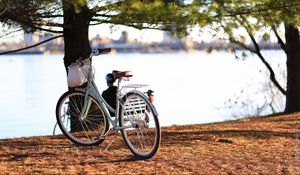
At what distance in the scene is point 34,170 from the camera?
193 inches

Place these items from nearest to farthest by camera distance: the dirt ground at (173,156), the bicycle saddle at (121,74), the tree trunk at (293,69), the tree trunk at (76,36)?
the dirt ground at (173,156) → the bicycle saddle at (121,74) → the tree trunk at (76,36) → the tree trunk at (293,69)

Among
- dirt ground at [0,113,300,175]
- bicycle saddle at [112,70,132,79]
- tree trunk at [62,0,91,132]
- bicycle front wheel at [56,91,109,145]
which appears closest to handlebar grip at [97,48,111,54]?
bicycle saddle at [112,70,132,79]

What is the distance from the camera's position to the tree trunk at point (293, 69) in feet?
38.5

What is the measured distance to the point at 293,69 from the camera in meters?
11.9

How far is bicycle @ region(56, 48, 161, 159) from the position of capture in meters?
5.24

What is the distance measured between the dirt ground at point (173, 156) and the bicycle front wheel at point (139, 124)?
0.11m

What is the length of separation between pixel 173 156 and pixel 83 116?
1010 millimetres

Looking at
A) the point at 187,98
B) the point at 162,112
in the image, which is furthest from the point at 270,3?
the point at 187,98

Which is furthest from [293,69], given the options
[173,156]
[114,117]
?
[114,117]

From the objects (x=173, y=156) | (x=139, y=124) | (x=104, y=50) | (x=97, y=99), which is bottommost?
(x=173, y=156)

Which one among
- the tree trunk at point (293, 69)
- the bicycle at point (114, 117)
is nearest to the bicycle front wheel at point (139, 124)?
the bicycle at point (114, 117)

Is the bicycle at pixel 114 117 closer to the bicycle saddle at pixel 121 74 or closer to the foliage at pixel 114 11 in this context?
the bicycle saddle at pixel 121 74

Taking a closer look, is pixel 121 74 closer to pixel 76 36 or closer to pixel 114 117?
pixel 114 117

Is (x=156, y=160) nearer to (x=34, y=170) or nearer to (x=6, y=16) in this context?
(x=34, y=170)
